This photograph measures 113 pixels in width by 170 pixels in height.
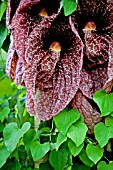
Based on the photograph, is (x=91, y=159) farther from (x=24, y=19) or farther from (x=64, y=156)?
(x=24, y=19)

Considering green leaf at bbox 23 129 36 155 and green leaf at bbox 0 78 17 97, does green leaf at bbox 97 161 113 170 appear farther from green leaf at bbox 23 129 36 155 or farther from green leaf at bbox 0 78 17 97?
green leaf at bbox 0 78 17 97

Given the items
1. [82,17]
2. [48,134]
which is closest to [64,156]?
[48,134]

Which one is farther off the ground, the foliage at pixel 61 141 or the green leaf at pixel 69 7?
the green leaf at pixel 69 7

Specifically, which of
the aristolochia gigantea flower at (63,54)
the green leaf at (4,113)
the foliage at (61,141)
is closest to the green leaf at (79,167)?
the foliage at (61,141)

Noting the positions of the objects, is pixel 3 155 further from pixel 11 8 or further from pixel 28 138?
pixel 11 8

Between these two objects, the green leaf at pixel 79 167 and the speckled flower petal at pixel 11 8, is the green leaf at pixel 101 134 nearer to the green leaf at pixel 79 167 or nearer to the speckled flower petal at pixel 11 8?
the green leaf at pixel 79 167

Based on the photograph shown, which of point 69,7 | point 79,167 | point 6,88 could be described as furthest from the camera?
point 6,88

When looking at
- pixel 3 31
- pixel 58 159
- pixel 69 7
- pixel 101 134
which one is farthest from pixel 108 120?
pixel 3 31
